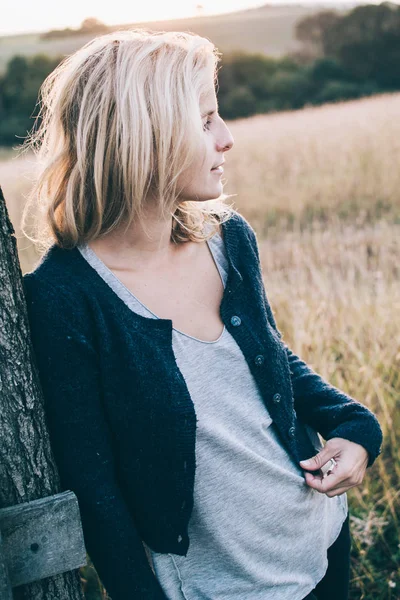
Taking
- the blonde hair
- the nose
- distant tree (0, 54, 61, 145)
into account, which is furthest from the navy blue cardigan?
distant tree (0, 54, 61, 145)

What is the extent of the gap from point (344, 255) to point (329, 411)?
10.8 ft

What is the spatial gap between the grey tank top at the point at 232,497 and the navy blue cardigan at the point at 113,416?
5 centimetres

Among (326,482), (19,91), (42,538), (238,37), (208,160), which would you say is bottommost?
(19,91)

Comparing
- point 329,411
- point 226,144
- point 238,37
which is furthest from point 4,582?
point 238,37

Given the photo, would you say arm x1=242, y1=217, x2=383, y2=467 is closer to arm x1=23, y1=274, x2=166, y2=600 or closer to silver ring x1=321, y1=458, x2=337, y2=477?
silver ring x1=321, y1=458, x2=337, y2=477

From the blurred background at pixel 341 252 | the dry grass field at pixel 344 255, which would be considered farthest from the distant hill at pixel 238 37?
the dry grass field at pixel 344 255

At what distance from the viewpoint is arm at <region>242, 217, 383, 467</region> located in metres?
1.46

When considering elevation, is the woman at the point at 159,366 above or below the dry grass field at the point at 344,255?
above

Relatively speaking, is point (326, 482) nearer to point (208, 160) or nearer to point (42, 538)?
point (42, 538)

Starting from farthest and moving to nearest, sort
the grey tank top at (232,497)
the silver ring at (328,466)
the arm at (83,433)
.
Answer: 1. the silver ring at (328,466)
2. the grey tank top at (232,497)
3. the arm at (83,433)

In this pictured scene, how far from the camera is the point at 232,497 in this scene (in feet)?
4.26

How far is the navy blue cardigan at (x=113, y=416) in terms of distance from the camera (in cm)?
→ 117

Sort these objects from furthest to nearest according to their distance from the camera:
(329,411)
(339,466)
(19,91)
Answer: (19,91), (329,411), (339,466)

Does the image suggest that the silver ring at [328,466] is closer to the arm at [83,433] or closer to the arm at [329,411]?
the arm at [329,411]
